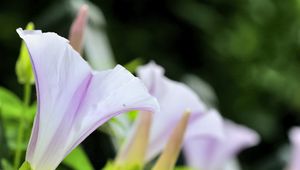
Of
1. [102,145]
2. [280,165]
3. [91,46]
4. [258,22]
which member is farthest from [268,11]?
[91,46]

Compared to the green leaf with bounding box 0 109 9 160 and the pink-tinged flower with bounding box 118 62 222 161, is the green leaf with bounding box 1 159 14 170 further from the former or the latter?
the pink-tinged flower with bounding box 118 62 222 161

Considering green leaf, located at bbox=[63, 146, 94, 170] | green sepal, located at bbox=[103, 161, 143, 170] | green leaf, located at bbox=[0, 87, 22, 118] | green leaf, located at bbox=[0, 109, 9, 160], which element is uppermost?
green leaf, located at bbox=[0, 87, 22, 118]

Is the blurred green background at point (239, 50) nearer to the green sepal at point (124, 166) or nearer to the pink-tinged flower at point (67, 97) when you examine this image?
the green sepal at point (124, 166)

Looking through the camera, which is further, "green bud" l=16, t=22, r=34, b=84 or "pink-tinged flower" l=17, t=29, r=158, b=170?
"green bud" l=16, t=22, r=34, b=84

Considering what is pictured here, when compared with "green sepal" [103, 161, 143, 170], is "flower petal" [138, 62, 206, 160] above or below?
above

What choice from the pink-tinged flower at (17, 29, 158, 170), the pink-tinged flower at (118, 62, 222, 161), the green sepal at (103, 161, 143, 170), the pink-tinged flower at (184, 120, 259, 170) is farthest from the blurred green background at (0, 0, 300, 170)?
the pink-tinged flower at (17, 29, 158, 170)

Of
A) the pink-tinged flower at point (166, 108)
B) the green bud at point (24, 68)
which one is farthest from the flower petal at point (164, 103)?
the green bud at point (24, 68)

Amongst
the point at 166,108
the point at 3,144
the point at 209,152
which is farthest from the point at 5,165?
the point at 209,152
